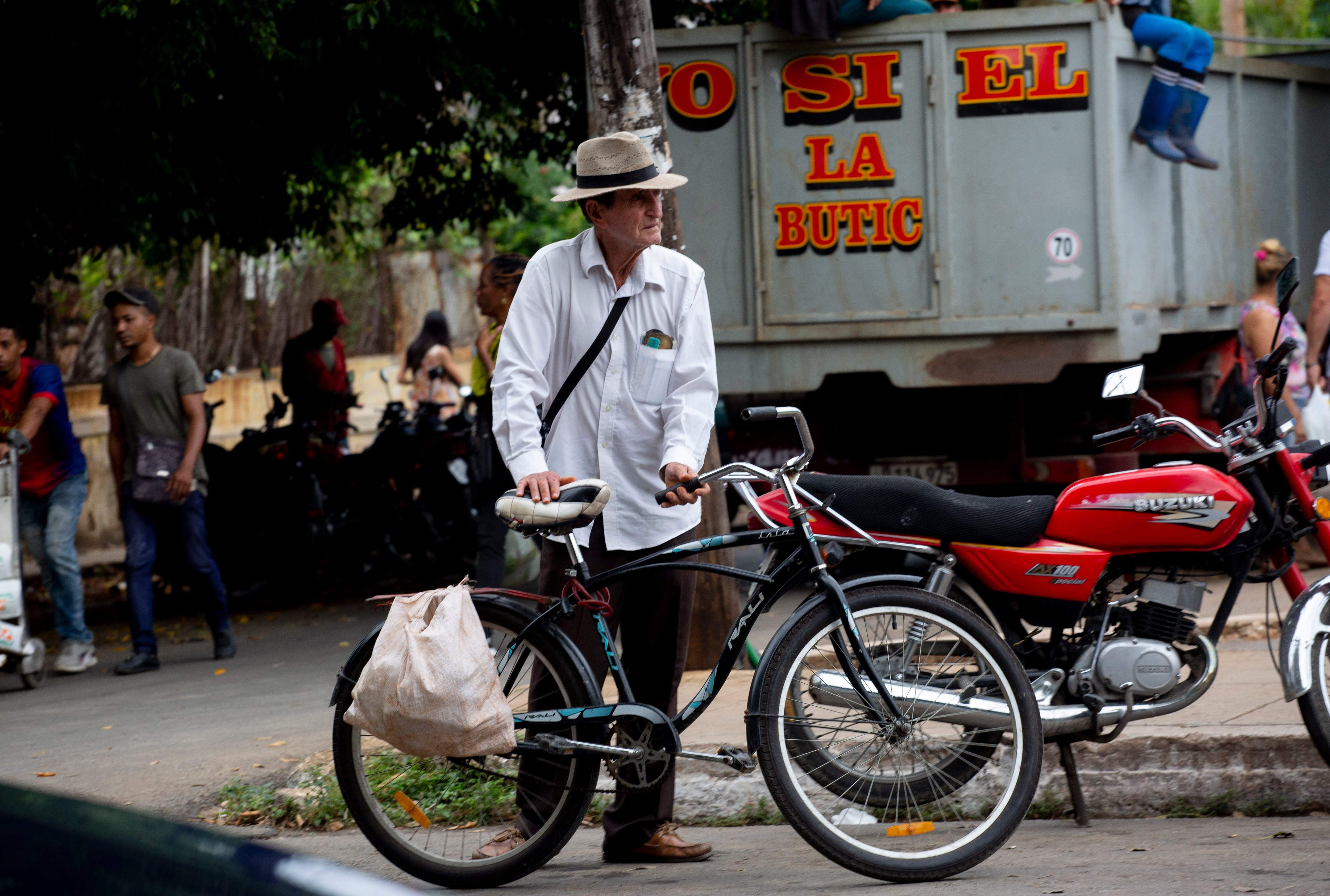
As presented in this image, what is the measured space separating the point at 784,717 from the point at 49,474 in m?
5.12

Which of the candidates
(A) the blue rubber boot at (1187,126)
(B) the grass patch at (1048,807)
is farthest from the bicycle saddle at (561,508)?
(A) the blue rubber boot at (1187,126)

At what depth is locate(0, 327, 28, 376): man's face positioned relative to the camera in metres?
7.25

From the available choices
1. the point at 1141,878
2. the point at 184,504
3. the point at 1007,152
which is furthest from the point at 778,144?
the point at 1141,878

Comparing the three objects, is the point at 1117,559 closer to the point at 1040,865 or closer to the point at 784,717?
the point at 1040,865

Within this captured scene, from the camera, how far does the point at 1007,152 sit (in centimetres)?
756

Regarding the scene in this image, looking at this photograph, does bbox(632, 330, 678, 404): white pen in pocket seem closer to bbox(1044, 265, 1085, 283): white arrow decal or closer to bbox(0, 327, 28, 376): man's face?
bbox(1044, 265, 1085, 283): white arrow decal

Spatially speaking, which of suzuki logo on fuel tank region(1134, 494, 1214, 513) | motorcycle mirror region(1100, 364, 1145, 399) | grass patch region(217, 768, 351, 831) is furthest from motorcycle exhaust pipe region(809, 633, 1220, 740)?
grass patch region(217, 768, 351, 831)

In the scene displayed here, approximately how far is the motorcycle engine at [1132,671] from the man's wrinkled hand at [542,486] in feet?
5.11

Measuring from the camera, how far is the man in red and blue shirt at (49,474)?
24.0 ft

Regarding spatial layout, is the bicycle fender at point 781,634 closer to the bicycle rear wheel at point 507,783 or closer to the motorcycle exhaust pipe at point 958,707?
the motorcycle exhaust pipe at point 958,707

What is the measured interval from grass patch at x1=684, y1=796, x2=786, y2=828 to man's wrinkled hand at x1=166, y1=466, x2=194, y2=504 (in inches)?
145

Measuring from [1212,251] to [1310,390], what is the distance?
47.0 inches

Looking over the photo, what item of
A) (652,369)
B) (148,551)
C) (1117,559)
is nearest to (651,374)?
(652,369)

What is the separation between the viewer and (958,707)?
3.82 m
